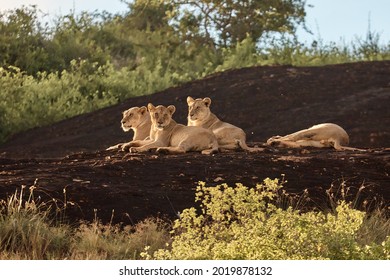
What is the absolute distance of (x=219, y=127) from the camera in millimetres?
14406

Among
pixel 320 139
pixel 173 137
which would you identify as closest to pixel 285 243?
pixel 173 137

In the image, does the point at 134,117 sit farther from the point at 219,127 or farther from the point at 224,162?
the point at 224,162

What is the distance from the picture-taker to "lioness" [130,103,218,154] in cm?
1346

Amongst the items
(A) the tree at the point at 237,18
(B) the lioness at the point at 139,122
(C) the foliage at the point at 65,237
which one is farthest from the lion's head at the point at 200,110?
(A) the tree at the point at 237,18

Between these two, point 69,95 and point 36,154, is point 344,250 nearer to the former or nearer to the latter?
point 36,154

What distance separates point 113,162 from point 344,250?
15.2ft

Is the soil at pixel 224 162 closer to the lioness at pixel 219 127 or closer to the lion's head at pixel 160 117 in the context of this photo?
the lioness at pixel 219 127

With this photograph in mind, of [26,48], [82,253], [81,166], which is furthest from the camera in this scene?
[26,48]

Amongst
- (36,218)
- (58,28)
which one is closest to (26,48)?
(58,28)

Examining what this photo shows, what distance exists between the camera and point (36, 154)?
64.6ft

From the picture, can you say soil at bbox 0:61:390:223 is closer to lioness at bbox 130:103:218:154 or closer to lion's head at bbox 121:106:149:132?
lioness at bbox 130:103:218:154

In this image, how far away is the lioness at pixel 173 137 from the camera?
13.5 metres

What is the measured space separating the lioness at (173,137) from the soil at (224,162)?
331 mm

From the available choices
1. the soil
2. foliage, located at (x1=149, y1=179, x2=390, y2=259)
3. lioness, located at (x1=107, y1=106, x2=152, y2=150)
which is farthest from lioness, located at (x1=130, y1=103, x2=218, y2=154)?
foliage, located at (x1=149, y1=179, x2=390, y2=259)
